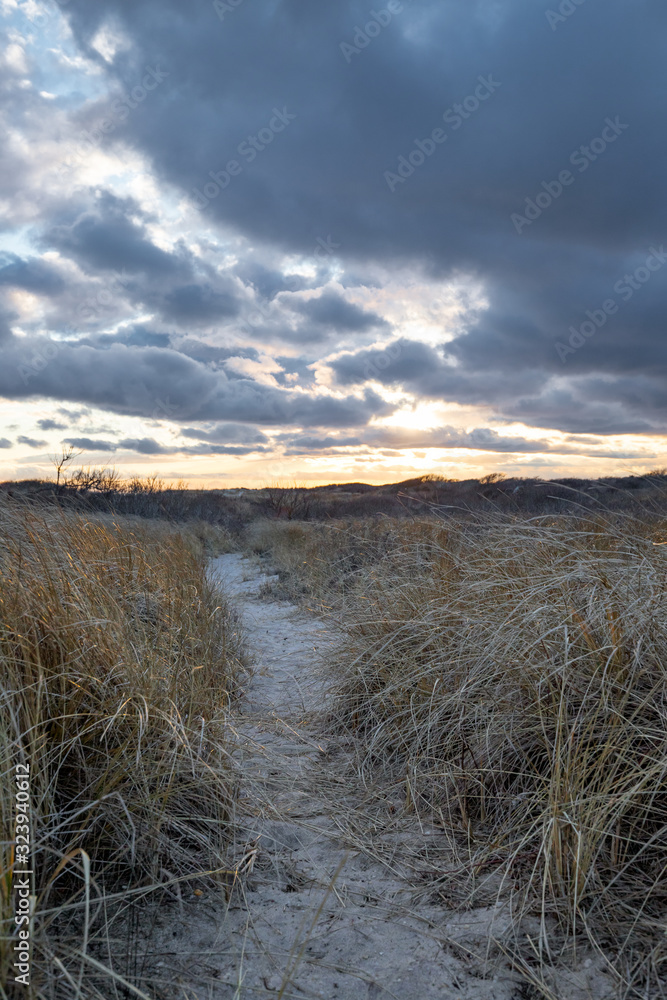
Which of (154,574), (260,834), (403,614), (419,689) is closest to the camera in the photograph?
(260,834)

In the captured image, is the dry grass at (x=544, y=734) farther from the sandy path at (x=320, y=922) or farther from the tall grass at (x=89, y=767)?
the tall grass at (x=89, y=767)

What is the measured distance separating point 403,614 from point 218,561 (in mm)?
8178

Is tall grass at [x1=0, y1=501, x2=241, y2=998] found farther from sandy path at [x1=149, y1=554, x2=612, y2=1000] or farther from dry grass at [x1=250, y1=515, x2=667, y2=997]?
dry grass at [x1=250, y1=515, x2=667, y2=997]

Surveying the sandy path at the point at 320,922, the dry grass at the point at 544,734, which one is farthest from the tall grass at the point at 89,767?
the dry grass at the point at 544,734

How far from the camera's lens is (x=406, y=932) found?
175 centimetres

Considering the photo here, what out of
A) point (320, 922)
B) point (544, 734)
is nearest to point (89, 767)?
point (320, 922)

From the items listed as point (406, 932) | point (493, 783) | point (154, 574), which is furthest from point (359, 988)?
point (154, 574)

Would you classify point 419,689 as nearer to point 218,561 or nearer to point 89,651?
point 89,651

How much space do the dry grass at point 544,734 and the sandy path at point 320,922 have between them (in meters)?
0.17

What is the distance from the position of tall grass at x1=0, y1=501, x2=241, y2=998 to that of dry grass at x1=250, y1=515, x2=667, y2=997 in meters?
0.85

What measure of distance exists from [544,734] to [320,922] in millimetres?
915

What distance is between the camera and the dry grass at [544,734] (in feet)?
5.60

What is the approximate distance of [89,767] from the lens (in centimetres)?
190

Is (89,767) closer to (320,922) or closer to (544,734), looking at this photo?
(320,922)
